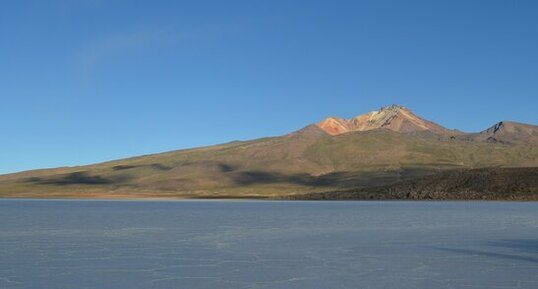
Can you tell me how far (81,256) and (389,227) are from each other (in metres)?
22.0

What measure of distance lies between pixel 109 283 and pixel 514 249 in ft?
56.2

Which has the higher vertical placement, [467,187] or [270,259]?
[467,187]

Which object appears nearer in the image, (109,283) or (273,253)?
(109,283)

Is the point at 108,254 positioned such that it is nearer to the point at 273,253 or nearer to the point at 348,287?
the point at 273,253

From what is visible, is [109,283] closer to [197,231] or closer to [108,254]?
[108,254]

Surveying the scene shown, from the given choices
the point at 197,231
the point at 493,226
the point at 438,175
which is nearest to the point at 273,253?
the point at 197,231

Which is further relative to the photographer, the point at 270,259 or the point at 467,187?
the point at 467,187

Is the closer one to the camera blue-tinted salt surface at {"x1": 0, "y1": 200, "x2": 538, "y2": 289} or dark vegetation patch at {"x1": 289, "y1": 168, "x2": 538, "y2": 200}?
blue-tinted salt surface at {"x1": 0, "y1": 200, "x2": 538, "y2": 289}

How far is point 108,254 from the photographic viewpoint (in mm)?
26078

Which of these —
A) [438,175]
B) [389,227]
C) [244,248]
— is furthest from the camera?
[438,175]

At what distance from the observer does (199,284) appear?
18984 mm

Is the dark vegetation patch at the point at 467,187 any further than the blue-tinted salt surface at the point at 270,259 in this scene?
Yes

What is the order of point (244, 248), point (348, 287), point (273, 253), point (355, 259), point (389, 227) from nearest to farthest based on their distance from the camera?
point (348, 287), point (355, 259), point (273, 253), point (244, 248), point (389, 227)

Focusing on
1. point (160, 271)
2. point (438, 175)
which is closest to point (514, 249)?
point (160, 271)
